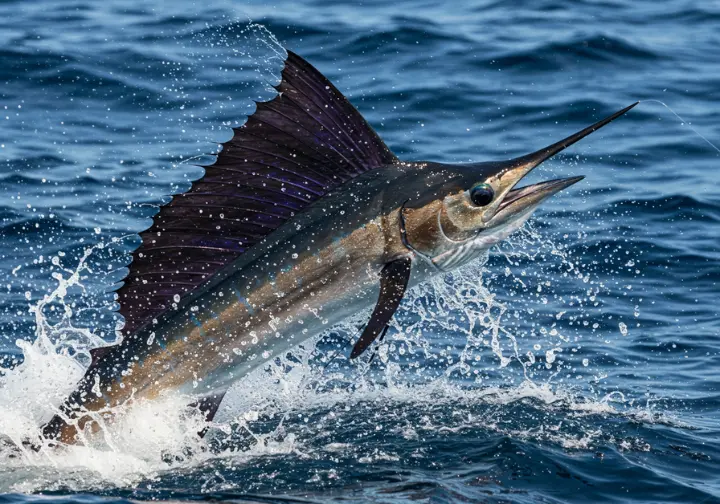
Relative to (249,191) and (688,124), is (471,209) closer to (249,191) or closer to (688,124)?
(249,191)

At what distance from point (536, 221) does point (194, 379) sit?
4417mm

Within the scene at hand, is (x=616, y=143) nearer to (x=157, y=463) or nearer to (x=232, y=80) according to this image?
(x=232, y=80)

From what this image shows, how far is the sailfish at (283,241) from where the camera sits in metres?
4.72

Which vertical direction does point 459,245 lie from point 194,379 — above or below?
above

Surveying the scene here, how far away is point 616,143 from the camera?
34.3ft

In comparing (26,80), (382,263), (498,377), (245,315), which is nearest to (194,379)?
(245,315)

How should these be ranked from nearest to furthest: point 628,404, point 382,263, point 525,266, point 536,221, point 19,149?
point 382,263 < point 628,404 < point 525,266 < point 536,221 < point 19,149

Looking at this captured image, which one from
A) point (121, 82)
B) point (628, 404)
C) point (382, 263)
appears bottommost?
point (628, 404)

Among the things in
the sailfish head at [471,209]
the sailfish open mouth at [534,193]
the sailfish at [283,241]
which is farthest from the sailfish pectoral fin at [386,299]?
the sailfish open mouth at [534,193]

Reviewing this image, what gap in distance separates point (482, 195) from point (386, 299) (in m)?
0.62

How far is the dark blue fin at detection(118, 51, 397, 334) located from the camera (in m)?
4.85

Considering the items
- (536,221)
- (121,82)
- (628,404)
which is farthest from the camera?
(121,82)

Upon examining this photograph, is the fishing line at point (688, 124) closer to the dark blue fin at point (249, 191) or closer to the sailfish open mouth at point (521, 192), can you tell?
the sailfish open mouth at point (521, 192)

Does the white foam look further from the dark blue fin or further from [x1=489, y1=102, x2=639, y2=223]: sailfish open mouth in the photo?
[x1=489, y1=102, x2=639, y2=223]: sailfish open mouth
